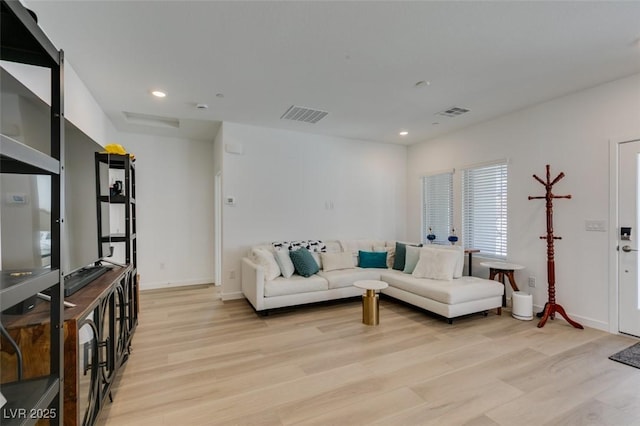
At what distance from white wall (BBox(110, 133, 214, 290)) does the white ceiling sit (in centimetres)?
126

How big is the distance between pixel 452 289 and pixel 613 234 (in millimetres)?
1732

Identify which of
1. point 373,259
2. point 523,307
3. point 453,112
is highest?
point 453,112

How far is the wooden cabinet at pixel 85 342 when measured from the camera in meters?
1.26

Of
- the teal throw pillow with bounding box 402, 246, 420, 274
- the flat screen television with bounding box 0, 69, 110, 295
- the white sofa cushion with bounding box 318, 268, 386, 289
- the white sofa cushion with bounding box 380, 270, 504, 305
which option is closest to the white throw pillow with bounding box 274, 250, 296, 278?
the white sofa cushion with bounding box 318, 268, 386, 289

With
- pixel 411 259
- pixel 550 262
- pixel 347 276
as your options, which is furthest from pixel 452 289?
pixel 347 276

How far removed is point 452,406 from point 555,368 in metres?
1.15

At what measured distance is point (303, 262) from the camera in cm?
413

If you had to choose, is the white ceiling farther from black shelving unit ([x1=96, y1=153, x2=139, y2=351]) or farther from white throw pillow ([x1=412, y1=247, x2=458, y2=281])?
white throw pillow ([x1=412, y1=247, x2=458, y2=281])

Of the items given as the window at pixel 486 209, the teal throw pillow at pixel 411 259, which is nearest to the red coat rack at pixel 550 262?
the window at pixel 486 209

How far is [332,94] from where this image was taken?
342cm

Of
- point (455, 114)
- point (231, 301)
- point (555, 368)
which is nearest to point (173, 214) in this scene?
point (231, 301)

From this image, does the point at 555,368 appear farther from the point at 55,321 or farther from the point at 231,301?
the point at 231,301

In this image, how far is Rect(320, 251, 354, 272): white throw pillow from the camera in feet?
14.7

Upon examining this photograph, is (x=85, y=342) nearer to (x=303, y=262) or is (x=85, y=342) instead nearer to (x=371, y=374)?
(x=371, y=374)
